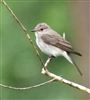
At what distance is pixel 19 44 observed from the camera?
11414mm

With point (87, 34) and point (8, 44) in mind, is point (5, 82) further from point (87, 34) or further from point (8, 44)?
point (87, 34)

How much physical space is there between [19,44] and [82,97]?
1.21m

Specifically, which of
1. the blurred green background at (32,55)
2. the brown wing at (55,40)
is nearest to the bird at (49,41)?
the brown wing at (55,40)

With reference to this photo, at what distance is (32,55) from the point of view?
38.0ft

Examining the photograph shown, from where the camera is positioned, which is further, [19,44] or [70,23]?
[70,23]

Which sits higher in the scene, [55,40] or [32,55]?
[55,40]

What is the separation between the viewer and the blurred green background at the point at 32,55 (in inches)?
433

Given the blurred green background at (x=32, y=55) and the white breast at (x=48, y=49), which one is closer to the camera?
the white breast at (x=48, y=49)

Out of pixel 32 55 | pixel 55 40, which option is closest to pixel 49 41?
pixel 55 40

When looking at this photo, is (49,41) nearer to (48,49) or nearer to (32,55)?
(48,49)

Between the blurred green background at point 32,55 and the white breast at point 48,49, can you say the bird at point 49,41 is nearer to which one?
the white breast at point 48,49

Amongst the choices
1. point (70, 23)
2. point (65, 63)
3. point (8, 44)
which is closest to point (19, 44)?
point (8, 44)

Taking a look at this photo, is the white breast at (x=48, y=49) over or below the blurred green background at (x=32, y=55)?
over

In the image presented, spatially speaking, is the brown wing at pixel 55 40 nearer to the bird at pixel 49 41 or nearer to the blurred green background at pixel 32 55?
the bird at pixel 49 41
